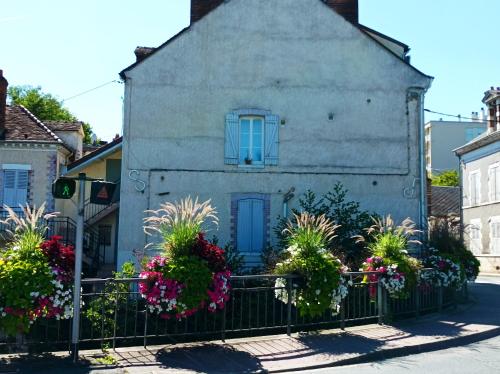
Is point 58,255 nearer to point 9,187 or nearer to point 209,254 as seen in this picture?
point 209,254

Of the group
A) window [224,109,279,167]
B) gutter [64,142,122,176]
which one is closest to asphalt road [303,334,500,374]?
window [224,109,279,167]

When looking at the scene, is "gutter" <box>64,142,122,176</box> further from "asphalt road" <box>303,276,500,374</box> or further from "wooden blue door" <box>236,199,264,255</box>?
"asphalt road" <box>303,276,500,374</box>

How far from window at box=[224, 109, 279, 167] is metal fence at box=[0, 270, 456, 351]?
577 cm

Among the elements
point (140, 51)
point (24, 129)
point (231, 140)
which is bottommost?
point (231, 140)

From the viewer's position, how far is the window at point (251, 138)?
54.3ft

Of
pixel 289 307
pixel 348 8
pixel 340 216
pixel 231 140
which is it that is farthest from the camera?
pixel 348 8

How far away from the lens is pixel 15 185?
2038 centimetres

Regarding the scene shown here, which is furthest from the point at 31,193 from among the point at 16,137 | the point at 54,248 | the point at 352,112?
the point at 54,248

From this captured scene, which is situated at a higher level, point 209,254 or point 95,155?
point 95,155

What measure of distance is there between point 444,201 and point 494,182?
14.1m

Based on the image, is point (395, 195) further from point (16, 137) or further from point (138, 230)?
point (16, 137)

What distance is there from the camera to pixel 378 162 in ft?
55.4

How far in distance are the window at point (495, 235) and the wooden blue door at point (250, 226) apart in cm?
2130

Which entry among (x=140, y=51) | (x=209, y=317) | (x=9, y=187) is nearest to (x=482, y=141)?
(x=140, y=51)
